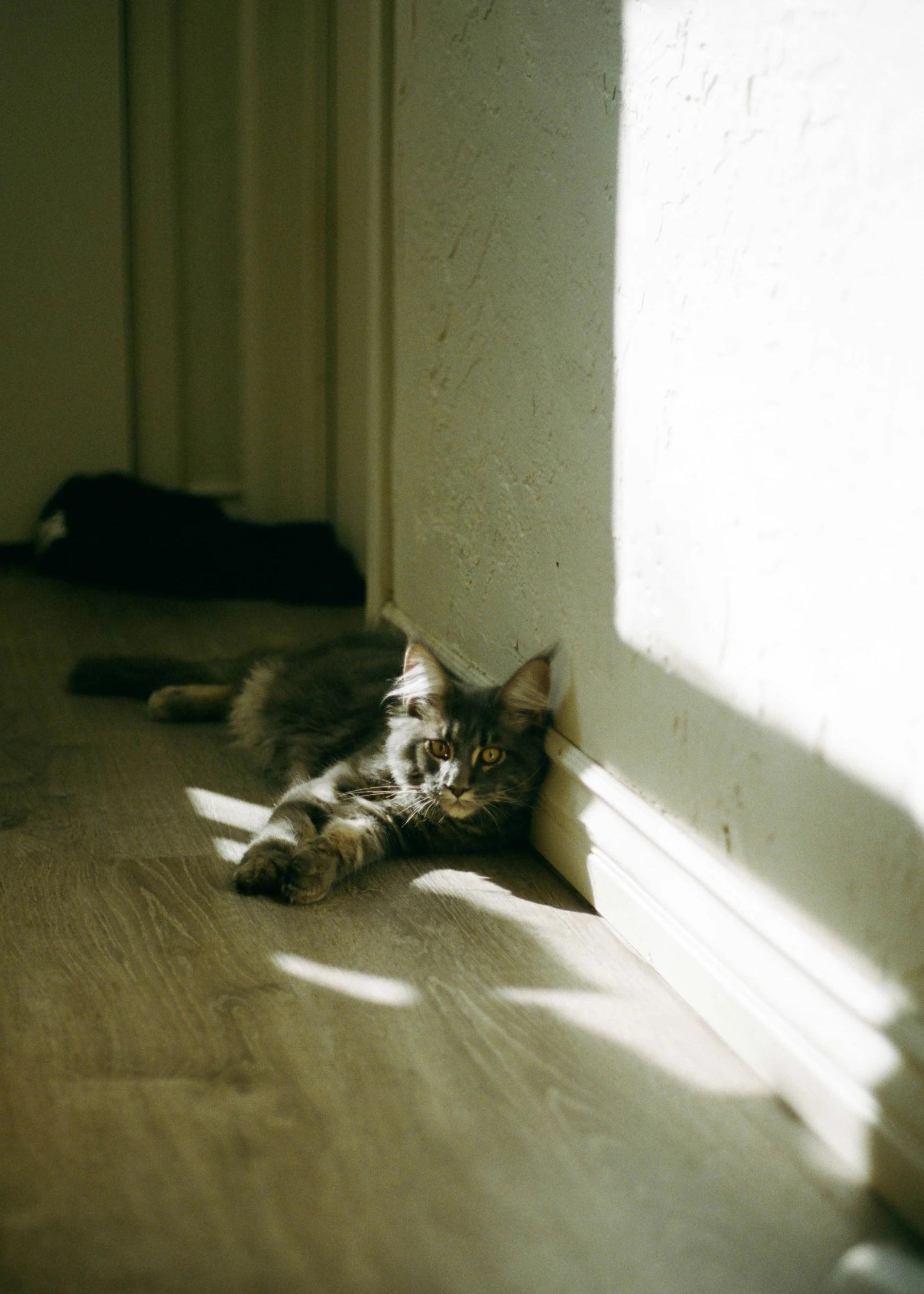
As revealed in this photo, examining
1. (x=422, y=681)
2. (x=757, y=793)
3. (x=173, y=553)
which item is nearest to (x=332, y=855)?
(x=422, y=681)

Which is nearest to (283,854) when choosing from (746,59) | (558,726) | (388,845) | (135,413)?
(388,845)

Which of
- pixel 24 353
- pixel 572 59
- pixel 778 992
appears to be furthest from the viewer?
pixel 24 353

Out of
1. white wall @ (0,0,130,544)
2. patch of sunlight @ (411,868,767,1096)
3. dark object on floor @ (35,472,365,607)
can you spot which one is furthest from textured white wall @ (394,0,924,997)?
white wall @ (0,0,130,544)

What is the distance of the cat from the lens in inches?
66.2

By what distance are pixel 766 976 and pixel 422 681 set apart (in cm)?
77

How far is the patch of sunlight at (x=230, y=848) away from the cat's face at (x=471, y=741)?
27 cm

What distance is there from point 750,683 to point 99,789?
4.00 feet

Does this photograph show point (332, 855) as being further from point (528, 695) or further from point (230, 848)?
point (528, 695)

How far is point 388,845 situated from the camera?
70.9 inches

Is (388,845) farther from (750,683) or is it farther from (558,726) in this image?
(750,683)

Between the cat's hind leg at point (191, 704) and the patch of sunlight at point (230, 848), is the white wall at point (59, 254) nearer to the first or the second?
the cat's hind leg at point (191, 704)

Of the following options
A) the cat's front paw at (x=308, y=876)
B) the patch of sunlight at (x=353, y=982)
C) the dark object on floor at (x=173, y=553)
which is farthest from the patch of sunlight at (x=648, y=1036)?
the dark object on floor at (x=173, y=553)

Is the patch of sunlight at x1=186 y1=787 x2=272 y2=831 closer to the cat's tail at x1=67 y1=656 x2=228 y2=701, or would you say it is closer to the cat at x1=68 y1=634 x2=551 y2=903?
the cat at x1=68 y1=634 x2=551 y2=903

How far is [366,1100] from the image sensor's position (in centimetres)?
117
